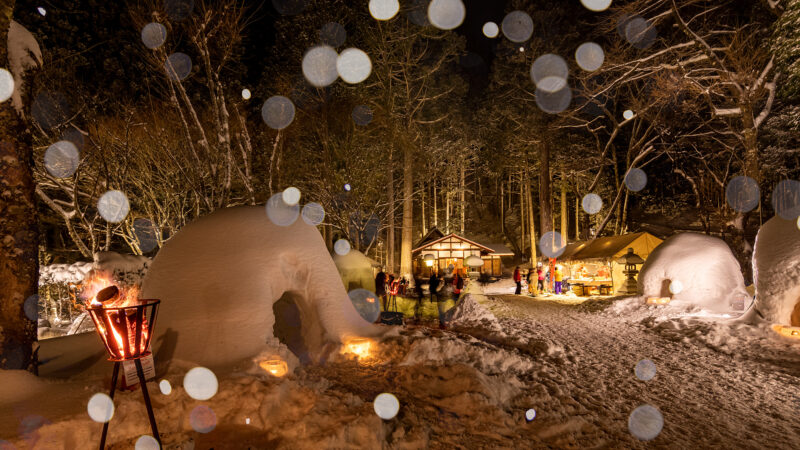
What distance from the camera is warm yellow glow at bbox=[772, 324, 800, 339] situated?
795cm

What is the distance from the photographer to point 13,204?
478 centimetres

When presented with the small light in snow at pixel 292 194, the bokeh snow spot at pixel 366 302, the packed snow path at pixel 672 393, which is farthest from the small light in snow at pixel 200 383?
the small light in snow at pixel 292 194

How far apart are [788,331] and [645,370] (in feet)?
12.4

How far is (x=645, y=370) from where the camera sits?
23.1ft

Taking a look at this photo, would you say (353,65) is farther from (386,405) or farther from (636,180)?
(636,180)

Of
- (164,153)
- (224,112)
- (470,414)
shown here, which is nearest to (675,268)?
(470,414)

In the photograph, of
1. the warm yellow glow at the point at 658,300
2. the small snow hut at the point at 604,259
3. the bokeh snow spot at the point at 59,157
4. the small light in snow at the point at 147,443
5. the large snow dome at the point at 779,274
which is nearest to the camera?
the small light in snow at the point at 147,443

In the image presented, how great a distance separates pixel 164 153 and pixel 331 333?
11.4 meters

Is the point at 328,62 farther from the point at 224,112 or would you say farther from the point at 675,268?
the point at 675,268

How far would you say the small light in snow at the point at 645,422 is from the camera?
4.58 meters

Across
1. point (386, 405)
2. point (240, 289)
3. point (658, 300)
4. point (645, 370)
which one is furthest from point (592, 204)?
point (240, 289)

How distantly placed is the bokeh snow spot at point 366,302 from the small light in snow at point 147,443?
8515 millimetres

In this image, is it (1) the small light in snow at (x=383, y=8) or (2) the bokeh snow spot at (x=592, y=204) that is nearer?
(1) the small light in snow at (x=383, y=8)

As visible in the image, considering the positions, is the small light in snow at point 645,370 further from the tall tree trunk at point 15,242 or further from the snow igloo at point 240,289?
the tall tree trunk at point 15,242
